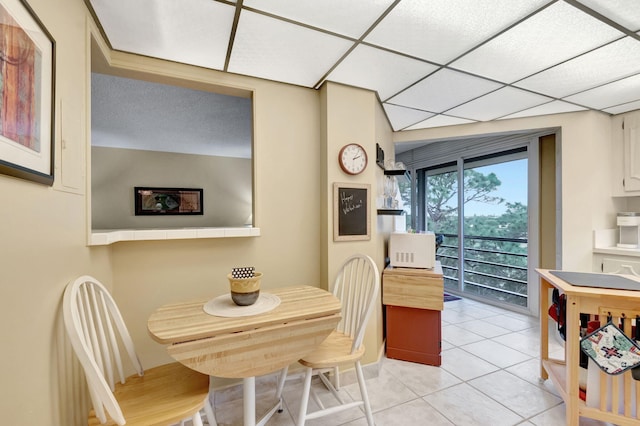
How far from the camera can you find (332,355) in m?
1.46

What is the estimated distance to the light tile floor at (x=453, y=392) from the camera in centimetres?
166

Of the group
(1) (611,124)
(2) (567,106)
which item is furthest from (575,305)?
(1) (611,124)

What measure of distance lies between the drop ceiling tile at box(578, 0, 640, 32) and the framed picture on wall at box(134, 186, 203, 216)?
17.1 ft

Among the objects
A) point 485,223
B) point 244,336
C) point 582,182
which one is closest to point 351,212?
point 244,336

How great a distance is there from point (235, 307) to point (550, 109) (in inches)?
130

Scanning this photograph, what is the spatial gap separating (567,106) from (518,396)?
101 inches

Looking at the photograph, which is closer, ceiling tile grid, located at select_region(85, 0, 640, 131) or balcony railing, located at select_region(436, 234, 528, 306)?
ceiling tile grid, located at select_region(85, 0, 640, 131)

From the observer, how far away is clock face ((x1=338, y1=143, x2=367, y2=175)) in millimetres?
2055

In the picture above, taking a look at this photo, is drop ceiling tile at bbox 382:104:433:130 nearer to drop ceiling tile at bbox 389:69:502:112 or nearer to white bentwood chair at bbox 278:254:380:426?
drop ceiling tile at bbox 389:69:502:112

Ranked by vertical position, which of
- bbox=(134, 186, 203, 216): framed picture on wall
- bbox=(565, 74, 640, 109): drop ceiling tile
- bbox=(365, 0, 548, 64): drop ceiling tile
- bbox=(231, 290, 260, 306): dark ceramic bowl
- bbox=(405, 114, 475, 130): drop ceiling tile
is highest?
bbox=(405, 114, 475, 130): drop ceiling tile

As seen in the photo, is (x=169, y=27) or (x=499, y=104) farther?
(x=499, y=104)

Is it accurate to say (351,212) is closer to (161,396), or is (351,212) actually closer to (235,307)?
(235,307)

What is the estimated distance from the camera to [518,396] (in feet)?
6.10

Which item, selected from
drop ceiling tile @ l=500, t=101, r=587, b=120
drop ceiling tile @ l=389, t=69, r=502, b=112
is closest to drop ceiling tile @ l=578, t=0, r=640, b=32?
drop ceiling tile @ l=389, t=69, r=502, b=112
